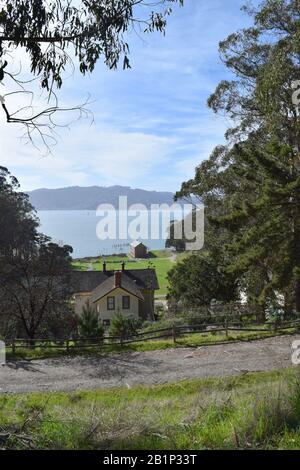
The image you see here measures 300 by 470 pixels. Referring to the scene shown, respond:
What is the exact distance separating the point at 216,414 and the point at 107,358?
14.6 meters

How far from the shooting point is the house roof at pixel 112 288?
159ft

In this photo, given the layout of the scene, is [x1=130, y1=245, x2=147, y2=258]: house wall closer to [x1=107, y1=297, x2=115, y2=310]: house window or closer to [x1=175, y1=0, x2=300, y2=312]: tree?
[x1=107, y1=297, x2=115, y2=310]: house window

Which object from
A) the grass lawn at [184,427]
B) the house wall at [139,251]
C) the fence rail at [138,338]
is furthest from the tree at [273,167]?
the house wall at [139,251]

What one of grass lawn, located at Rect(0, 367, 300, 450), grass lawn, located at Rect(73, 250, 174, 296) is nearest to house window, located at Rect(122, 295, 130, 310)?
grass lawn, located at Rect(73, 250, 174, 296)

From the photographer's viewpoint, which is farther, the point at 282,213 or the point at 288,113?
the point at 288,113

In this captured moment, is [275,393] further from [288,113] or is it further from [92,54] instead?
[288,113]

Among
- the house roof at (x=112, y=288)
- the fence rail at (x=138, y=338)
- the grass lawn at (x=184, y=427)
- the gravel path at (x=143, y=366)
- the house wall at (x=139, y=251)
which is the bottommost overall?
the gravel path at (x=143, y=366)

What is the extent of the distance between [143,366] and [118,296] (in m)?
30.7

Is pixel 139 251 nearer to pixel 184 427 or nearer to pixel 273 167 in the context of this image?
pixel 273 167

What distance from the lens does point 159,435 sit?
4.82 meters

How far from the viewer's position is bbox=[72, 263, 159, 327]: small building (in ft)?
158

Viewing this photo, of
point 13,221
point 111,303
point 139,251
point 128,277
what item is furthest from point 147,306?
point 139,251

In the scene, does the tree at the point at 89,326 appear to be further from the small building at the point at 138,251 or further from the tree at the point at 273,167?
the small building at the point at 138,251
